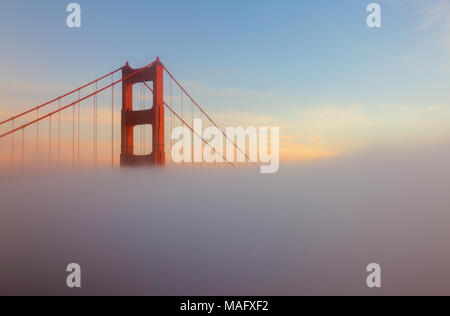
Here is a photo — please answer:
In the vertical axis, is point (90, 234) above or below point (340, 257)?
above

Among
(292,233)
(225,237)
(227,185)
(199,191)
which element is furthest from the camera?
(227,185)

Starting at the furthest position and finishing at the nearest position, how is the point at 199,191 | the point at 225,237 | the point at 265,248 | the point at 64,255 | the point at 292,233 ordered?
1. the point at 199,191
2. the point at 292,233
3. the point at 225,237
4. the point at 265,248
5. the point at 64,255

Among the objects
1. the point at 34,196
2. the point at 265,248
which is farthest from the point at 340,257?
the point at 34,196

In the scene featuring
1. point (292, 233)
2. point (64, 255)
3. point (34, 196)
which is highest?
point (34, 196)

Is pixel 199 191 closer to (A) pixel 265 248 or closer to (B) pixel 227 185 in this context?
(B) pixel 227 185

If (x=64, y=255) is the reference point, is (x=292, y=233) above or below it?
below

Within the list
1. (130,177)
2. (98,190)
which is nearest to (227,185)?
(130,177)

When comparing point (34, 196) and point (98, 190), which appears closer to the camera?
point (34, 196)

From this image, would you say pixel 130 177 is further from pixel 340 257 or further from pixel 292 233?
pixel 340 257

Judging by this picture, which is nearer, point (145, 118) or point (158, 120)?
point (158, 120)
